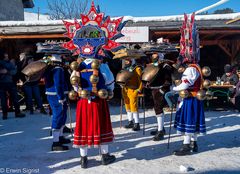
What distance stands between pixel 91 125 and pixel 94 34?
52.8 inches

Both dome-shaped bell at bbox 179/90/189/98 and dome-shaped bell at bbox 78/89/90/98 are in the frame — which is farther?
dome-shaped bell at bbox 179/90/189/98

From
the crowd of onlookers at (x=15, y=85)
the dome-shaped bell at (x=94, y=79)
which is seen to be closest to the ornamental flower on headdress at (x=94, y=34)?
the dome-shaped bell at (x=94, y=79)

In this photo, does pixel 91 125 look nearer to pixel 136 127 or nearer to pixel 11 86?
pixel 136 127

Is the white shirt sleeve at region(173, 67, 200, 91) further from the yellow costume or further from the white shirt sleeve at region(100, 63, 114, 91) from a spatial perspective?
the yellow costume

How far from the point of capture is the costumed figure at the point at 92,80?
167 inches

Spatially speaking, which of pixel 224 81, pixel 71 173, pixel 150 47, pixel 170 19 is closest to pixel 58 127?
pixel 71 173

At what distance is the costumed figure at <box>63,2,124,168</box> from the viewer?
13.9ft

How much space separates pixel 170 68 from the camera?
5.58 meters

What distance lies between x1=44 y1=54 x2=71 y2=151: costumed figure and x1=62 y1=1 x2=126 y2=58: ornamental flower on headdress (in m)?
0.72

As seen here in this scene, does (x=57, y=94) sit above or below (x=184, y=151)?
above

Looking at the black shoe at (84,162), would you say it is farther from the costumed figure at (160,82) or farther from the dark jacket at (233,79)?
the dark jacket at (233,79)

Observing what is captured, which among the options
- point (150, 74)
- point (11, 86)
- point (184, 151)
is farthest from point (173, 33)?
point (184, 151)

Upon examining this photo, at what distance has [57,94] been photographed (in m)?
4.94

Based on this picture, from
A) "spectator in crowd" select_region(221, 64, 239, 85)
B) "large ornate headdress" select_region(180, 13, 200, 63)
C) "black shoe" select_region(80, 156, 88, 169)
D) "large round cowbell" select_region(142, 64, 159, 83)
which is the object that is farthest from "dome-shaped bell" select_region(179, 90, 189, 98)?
"spectator in crowd" select_region(221, 64, 239, 85)
